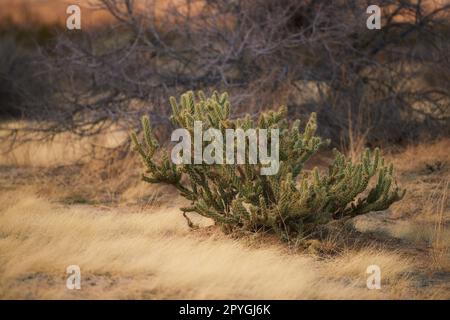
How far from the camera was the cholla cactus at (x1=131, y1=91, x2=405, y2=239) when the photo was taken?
233 inches

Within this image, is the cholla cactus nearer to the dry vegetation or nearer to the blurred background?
the dry vegetation

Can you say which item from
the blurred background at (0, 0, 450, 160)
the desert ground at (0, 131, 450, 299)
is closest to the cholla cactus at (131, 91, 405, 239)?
the desert ground at (0, 131, 450, 299)

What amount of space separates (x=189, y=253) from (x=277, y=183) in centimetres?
95

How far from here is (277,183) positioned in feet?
19.6

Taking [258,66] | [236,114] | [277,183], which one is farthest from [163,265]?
→ [258,66]

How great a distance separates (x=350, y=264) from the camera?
217 inches

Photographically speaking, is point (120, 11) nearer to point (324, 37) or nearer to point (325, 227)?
point (324, 37)

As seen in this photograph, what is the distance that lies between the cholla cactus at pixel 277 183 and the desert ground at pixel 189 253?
0.64 ft

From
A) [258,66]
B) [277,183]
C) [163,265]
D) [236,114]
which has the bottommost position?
[163,265]

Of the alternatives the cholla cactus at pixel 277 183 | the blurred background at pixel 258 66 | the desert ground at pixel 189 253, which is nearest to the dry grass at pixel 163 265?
the desert ground at pixel 189 253

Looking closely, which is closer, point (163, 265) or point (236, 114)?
point (163, 265)

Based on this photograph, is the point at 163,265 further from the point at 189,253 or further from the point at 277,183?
the point at 277,183

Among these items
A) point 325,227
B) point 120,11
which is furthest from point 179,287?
point 120,11

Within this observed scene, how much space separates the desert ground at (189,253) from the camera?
4.89m
